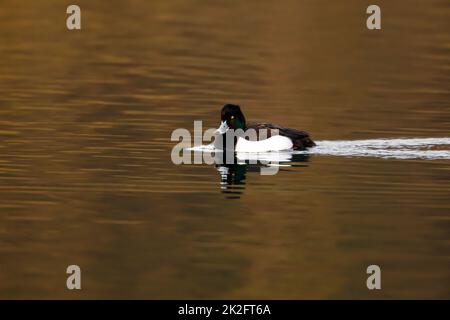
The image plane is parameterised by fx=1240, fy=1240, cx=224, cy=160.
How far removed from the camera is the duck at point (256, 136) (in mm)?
19375

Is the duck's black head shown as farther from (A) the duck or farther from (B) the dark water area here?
(B) the dark water area

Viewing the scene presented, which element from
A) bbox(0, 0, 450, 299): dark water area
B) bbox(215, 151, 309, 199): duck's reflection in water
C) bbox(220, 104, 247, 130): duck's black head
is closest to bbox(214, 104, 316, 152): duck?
bbox(220, 104, 247, 130): duck's black head

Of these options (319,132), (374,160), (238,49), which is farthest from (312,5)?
(374,160)

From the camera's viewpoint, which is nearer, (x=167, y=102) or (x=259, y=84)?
(x=167, y=102)

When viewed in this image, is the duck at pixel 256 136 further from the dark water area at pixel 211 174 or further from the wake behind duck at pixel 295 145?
the dark water area at pixel 211 174

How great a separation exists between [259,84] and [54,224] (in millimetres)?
13435

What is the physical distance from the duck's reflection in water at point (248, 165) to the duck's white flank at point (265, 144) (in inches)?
3.7

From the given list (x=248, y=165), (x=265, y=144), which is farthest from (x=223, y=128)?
(x=248, y=165)

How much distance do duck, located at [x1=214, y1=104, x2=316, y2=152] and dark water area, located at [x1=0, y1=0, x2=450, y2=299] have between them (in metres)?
0.42

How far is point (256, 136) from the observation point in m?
19.7

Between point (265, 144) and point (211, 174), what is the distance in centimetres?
203

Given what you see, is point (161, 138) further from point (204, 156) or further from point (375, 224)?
point (375, 224)

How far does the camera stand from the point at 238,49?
107 feet

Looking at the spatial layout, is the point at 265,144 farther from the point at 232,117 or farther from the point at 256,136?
the point at 232,117
